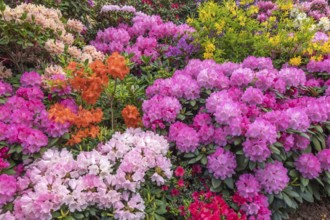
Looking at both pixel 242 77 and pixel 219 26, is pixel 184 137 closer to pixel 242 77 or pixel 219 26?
pixel 242 77

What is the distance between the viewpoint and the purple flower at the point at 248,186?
2.71 metres

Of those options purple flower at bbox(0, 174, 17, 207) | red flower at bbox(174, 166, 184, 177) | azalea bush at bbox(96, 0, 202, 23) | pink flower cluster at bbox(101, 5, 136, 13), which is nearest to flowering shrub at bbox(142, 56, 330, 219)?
red flower at bbox(174, 166, 184, 177)

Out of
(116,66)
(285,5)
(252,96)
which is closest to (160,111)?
(116,66)

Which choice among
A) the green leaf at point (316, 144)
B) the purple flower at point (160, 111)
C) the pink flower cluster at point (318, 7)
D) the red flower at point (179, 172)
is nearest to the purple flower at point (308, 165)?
the green leaf at point (316, 144)

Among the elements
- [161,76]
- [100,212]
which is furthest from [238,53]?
[100,212]

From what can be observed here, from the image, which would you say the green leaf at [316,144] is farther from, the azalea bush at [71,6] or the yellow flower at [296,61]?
the azalea bush at [71,6]

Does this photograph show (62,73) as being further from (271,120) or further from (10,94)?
(271,120)

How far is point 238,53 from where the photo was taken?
13.4ft

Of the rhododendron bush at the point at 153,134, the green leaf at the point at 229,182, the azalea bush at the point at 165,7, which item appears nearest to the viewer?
the rhododendron bush at the point at 153,134

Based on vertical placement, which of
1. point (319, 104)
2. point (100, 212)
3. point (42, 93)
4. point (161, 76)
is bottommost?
point (100, 212)

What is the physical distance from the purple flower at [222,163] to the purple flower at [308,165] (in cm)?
52

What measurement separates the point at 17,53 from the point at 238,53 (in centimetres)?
221

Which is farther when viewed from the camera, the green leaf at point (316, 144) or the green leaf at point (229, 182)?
the green leaf at point (316, 144)

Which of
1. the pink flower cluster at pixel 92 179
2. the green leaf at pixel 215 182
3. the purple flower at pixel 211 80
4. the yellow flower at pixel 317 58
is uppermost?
the yellow flower at pixel 317 58
